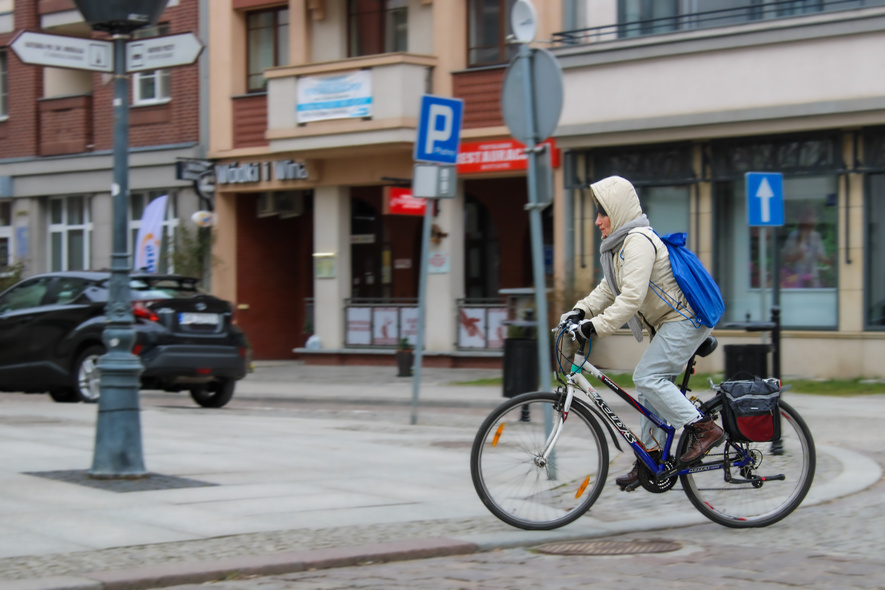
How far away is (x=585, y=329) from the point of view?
20.1ft

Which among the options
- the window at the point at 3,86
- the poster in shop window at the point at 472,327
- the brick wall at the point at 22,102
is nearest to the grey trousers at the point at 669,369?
the poster in shop window at the point at 472,327

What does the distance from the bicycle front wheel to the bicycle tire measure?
0.53 metres

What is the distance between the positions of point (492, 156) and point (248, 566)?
54.9 feet

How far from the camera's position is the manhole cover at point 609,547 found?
594 centimetres

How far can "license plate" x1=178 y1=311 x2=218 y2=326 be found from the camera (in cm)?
1414

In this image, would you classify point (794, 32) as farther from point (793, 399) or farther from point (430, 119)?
point (430, 119)

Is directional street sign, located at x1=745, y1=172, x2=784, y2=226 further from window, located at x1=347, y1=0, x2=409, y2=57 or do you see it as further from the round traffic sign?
window, located at x1=347, y1=0, x2=409, y2=57

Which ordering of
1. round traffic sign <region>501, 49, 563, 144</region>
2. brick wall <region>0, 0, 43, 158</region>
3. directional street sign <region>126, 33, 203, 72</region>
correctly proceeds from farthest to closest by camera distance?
brick wall <region>0, 0, 43, 158</region> → round traffic sign <region>501, 49, 563, 144</region> → directional street sign <region>126, 33, 203, 72</region>

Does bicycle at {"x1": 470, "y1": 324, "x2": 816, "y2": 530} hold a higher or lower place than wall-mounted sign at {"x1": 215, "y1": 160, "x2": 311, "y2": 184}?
lower

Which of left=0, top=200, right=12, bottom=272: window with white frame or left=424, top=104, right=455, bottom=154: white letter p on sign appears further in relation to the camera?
left=0, top=200, right=12, bottom=272: window with white frame

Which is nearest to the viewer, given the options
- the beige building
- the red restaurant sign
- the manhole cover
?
the manhole cover

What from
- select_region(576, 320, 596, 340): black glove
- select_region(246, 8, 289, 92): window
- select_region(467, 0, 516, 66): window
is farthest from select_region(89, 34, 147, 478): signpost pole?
select_region(246, 8, 289, 92): window

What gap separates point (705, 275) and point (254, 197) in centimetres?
2044

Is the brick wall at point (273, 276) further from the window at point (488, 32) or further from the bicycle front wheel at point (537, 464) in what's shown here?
the bicycle front wheel at point (537, 464)
